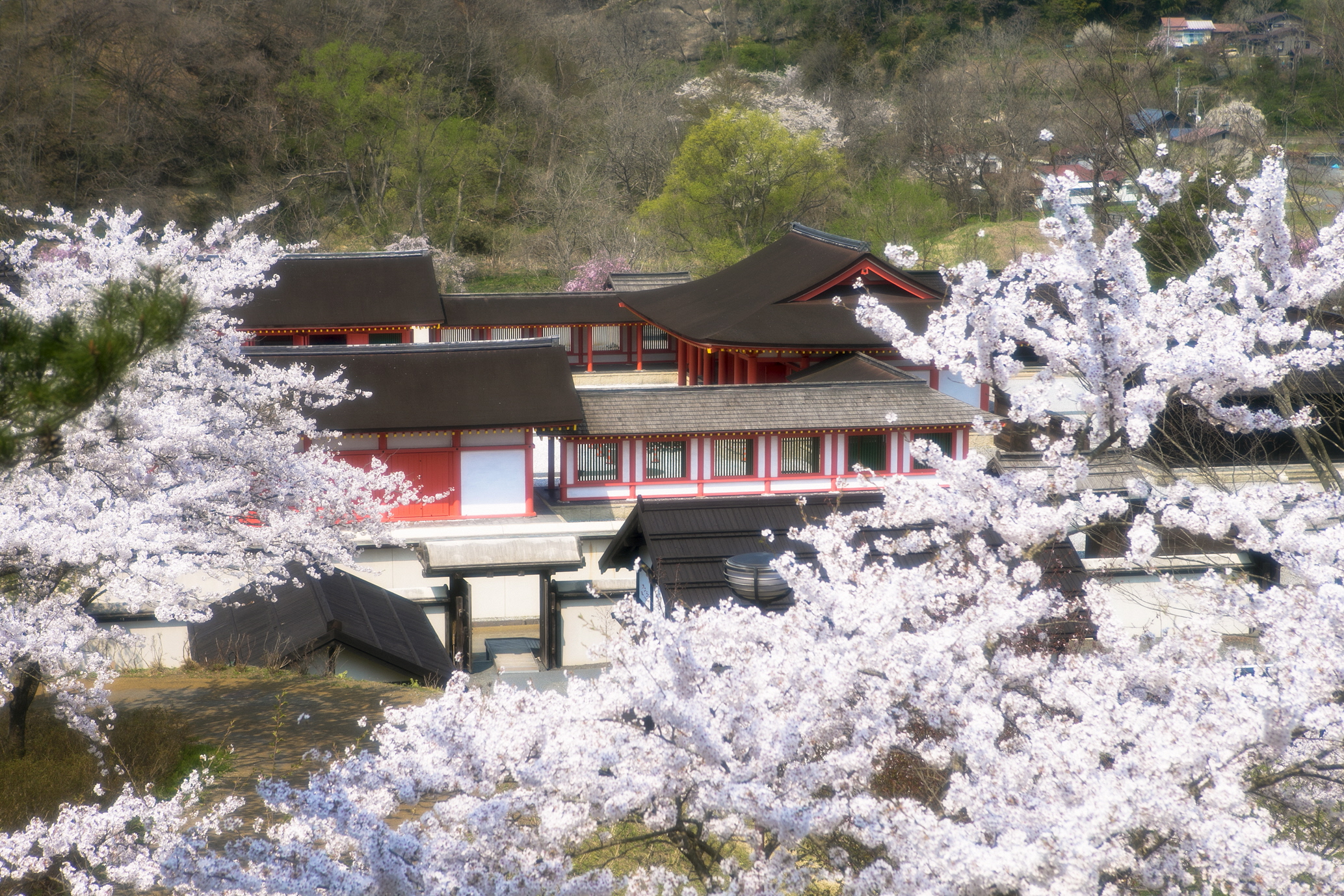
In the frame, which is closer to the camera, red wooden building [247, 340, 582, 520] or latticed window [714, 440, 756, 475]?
red wooden building [247, 340, 582, 520]

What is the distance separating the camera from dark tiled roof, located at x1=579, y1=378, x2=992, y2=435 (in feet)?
59.8

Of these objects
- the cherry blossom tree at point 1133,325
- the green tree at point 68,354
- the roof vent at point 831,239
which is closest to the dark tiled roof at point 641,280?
the roof vent at point 831,239

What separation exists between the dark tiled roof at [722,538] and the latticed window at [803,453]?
8.82 meters

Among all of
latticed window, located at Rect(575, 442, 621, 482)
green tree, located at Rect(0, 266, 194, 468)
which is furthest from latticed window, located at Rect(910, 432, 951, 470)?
green tree, located at Rect(0, 266, 194, 468)

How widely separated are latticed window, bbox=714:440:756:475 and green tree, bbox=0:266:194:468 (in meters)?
15.4

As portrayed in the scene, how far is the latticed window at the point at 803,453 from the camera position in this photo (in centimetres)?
1894

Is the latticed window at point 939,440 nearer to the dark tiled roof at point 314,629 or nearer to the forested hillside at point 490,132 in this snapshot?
the dark tiled roof at point 314,629

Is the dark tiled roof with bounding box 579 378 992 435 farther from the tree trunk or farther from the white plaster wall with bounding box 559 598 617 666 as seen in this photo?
the tree trunk

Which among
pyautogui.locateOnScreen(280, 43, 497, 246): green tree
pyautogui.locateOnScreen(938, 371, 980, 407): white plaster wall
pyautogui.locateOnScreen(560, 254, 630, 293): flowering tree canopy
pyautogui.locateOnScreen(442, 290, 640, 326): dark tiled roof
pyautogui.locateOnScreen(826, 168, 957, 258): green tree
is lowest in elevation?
pyautogui.locateOnScreen(938, 371, 980, 407): white plaster wall

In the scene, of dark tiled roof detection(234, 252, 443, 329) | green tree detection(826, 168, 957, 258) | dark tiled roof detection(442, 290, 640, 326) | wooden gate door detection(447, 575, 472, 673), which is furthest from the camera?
green tree detection(826, 168, 957, 258)

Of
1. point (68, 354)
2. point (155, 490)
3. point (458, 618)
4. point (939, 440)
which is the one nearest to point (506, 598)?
point (458, 618)

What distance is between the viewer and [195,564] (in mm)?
6875

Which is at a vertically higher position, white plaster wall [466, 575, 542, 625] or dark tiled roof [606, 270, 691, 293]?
dark tiled roof [606, 270, 691, 293]

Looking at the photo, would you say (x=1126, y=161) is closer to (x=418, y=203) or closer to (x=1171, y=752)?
(x=1171, y=752)
